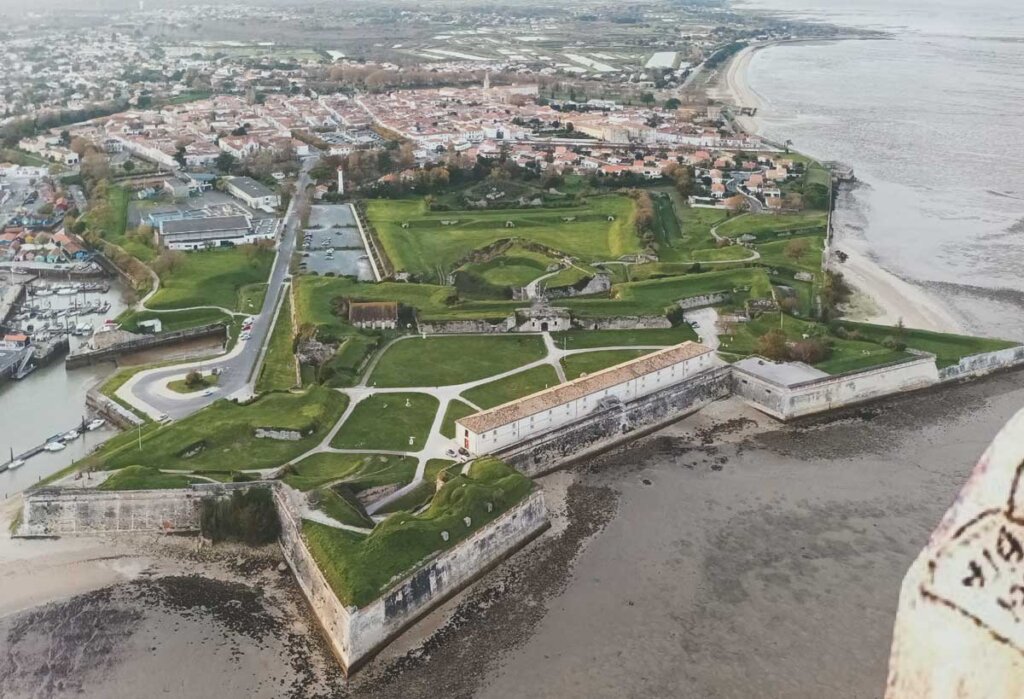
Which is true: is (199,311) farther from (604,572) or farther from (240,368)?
(604,572)

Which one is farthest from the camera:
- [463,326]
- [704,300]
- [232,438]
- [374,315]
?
[704,300]

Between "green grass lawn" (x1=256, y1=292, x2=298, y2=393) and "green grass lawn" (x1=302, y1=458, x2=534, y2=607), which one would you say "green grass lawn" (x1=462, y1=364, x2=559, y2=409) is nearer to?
"green grass lawn" (x1=302, y1=458, x2=534, y2=607)

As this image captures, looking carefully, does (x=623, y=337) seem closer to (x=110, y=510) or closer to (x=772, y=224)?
(x=110, y=510)

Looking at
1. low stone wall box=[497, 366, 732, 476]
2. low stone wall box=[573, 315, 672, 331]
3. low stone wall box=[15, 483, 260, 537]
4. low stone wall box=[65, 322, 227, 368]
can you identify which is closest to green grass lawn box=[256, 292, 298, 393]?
low stone wall box=[65, 322, 227, 368]

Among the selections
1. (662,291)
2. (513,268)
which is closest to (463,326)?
(513,268)

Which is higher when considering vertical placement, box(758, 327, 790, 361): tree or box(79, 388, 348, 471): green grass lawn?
box(758, 327, 790, 361): tree

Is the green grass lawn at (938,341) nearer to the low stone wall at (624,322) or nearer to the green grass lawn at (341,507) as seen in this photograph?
the low stone wall at (624,322)

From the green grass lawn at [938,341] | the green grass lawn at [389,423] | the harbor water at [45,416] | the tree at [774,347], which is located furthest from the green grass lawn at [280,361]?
the green grass lawn at [938,341]
